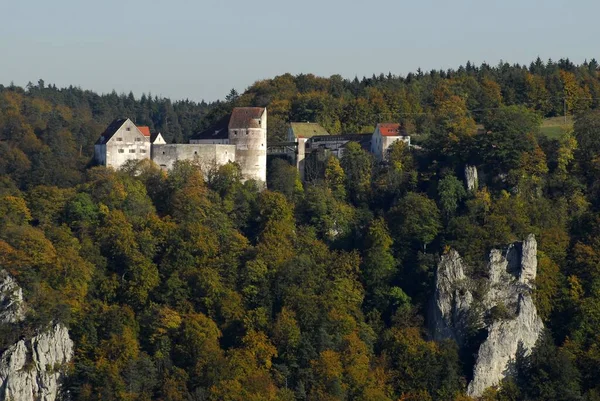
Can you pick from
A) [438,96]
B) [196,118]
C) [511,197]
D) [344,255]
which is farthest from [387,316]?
[196,118]

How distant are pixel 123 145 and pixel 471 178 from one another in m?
16.0

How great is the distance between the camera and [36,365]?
188ft

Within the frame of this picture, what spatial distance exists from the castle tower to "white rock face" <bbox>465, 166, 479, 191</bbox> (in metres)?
9.49

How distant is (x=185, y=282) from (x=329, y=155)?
1232 centimetres

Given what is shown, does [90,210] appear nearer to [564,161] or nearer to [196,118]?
[564,161]

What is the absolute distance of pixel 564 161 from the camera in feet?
217

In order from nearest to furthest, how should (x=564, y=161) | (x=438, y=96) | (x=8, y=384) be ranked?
(x=8, y=384) → (x=564, y=161) → (x=438, y=96)

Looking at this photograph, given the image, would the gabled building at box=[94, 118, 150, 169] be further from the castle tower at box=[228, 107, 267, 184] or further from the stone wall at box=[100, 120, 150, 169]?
the castle tower at box=[228, 107, 267, 184]

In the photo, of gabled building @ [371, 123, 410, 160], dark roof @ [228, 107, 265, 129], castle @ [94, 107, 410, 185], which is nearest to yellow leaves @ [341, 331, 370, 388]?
castle @ [94, 107, 410, 185]

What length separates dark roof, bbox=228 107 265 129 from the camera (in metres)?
67.9

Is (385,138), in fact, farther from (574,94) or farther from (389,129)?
(574,94)

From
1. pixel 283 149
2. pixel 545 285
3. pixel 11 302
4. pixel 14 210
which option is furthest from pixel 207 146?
pixel 545 285

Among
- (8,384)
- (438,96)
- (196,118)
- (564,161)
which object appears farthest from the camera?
(196,118)

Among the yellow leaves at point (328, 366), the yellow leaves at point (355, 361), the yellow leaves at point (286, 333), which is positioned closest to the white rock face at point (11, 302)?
the yellow leaves at point (286, 333)
